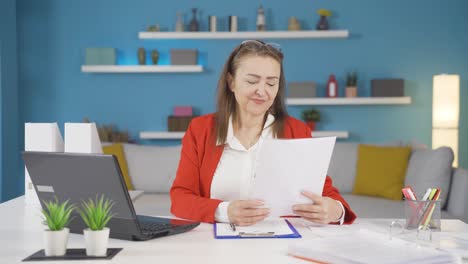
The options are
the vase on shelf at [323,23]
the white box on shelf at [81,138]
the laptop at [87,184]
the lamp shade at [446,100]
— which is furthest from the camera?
the vase on shelf at [323,23]

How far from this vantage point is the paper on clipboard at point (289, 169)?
1742 mm

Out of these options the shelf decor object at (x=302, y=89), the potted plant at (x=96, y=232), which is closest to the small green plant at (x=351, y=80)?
the shelf decor object at (x=302, y=89)

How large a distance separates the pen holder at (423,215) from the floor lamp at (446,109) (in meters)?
3.97

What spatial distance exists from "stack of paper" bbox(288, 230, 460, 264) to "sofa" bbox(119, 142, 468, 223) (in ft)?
8.55

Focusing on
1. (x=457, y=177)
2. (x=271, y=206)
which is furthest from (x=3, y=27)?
(x=271, y=206)

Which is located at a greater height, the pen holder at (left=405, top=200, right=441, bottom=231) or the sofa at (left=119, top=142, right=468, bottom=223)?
the pen holder at (left=405, top=200, right=441, bottom=231)

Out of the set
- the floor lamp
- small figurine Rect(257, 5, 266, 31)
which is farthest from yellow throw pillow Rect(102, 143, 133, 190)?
the floor lamp

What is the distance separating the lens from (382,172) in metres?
4.59

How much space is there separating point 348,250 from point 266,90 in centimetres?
83

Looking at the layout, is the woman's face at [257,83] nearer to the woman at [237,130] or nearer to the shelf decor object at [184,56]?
the woman at [237,130]

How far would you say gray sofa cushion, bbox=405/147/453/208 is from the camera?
4160 mm

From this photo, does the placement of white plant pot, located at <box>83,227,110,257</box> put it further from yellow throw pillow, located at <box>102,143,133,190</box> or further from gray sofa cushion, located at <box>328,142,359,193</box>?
gray sofa cushion, located at <box>328,142,359,193</box>

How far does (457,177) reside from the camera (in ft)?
13.4

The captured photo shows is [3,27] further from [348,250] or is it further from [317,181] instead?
[348,250]
